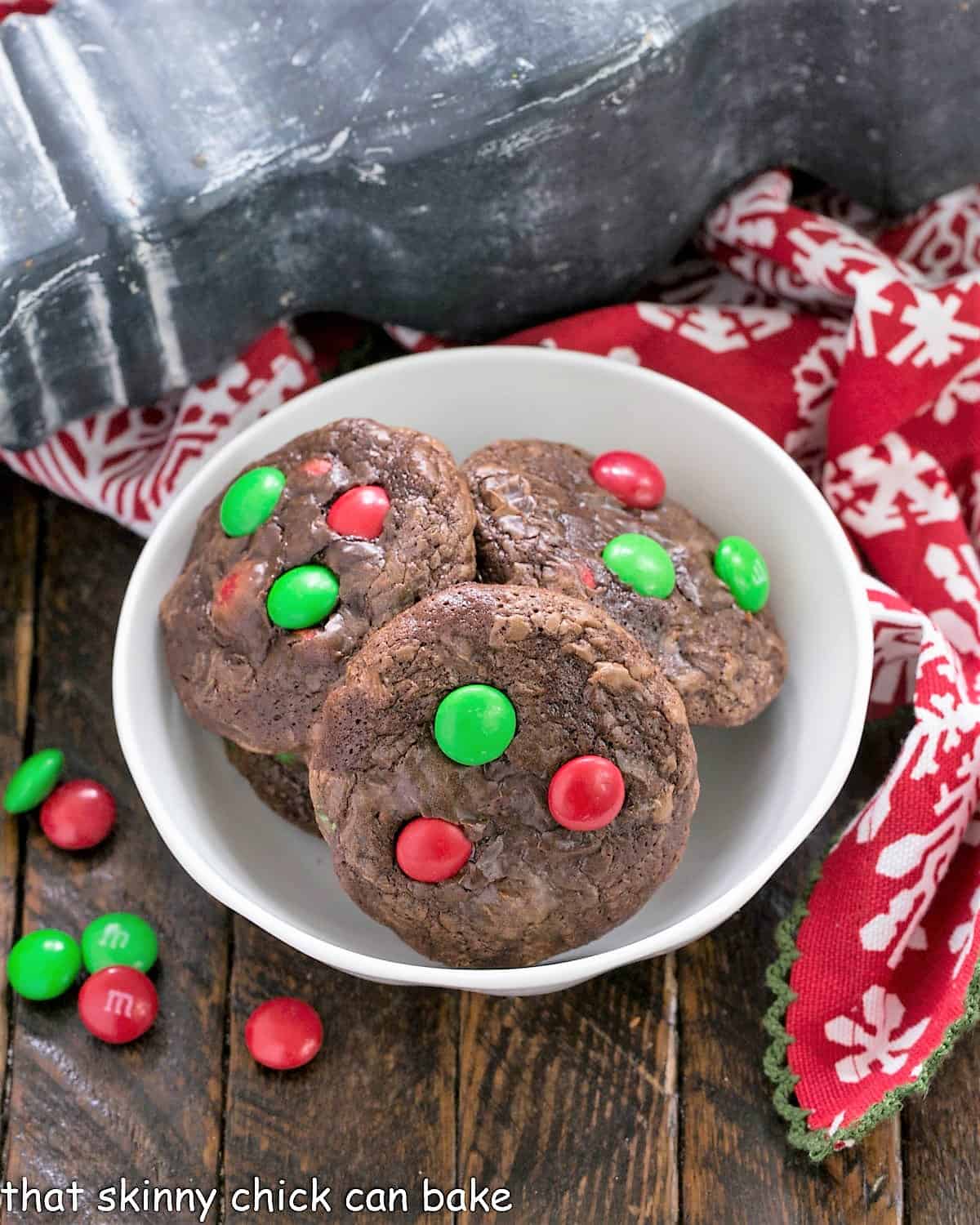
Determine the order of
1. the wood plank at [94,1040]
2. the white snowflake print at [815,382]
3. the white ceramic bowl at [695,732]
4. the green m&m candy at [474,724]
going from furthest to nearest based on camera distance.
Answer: the white snowflake print at [815,382] < the wood plank at [94,1040] < the white ceramic bowl at [695,732] < the green m&m candy at [474,724]

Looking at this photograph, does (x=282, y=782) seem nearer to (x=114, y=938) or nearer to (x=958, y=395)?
(x=114, y=938)

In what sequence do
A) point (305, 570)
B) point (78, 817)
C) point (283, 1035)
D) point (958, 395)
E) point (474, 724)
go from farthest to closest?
point (958, 395) < point (78, 817) < point (283, 1035) < point (305, 570) < point (474, 724)

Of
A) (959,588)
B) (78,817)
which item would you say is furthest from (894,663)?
(78,817)

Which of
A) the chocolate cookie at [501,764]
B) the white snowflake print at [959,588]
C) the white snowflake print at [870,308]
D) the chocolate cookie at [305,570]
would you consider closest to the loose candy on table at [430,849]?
the chocolate cookie at [501,764]

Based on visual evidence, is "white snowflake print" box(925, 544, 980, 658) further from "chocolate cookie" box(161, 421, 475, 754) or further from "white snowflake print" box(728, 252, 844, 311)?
"chocolate cookie" box(161, 421, 475, 754)

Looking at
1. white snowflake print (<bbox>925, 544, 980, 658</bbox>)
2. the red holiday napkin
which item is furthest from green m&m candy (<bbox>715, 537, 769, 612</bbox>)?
white snowflake print (<bbox>925, 544, 980, 658</bbox>)

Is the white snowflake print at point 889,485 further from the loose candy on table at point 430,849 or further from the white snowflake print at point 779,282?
the loose candy on table at point 430,849
